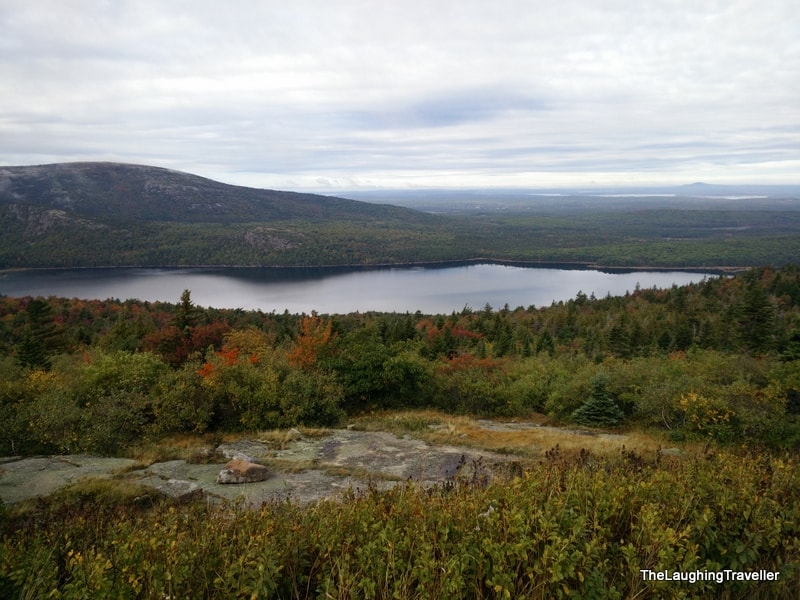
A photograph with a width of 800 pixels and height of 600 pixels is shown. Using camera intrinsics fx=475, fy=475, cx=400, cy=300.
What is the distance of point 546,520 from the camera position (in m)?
3.86

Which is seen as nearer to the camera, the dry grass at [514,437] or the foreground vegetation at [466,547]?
the foreground vegetation at [466,547]

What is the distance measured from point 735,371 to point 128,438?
85.4ft

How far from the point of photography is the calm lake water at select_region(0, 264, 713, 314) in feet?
409

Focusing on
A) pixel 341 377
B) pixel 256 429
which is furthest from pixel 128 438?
pixel 341 377

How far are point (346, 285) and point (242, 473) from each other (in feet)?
470

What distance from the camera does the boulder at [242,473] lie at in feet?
33.8

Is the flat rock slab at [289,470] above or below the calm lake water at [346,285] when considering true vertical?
above

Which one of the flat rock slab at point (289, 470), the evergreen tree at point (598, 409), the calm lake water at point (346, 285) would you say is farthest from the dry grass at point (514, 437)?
the calm lake water at point (346, 285)

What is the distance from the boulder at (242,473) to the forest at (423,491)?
1664mm

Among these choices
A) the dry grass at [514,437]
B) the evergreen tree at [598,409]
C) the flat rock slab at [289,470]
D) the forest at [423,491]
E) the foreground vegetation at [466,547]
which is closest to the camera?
the foreground vegetation at [466,547]

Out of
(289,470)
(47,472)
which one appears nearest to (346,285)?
(289,470)

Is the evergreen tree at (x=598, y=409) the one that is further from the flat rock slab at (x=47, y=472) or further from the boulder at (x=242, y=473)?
the flat rock slab at (x=47, y=472)

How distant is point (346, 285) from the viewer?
6009 inches

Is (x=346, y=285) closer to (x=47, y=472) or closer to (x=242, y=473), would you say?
(x=47, y=472)
